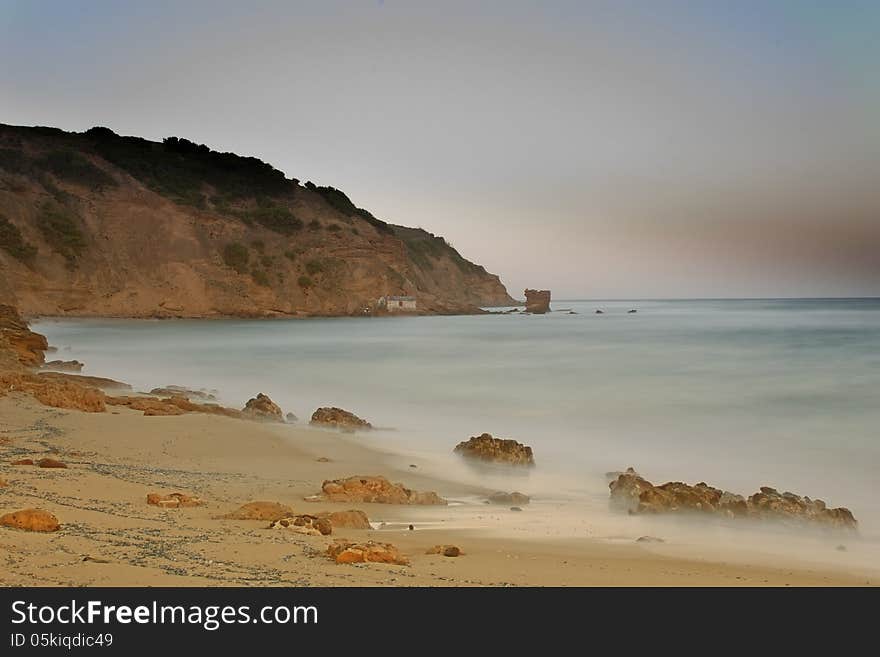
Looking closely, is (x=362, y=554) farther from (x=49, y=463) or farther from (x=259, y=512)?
(x=49, y=463)

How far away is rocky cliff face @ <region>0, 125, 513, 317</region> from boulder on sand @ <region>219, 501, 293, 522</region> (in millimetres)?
48648

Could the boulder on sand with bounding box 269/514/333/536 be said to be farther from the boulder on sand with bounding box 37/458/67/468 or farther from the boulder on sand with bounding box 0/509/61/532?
the boulder on sand with bounding box 37/458/67/468

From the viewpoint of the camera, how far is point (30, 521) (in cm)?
437

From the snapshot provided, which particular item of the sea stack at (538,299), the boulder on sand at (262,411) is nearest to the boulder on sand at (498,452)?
the boulder on sand at (262,411)

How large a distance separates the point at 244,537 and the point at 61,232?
185ft

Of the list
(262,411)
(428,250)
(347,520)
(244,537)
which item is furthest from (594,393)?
(428,250)

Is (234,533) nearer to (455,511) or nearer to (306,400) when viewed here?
(455,511)

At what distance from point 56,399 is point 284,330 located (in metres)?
37.7

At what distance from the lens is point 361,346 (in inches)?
1447

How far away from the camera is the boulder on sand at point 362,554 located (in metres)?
4.32

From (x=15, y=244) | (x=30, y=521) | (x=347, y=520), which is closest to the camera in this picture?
(x=30, y=521)

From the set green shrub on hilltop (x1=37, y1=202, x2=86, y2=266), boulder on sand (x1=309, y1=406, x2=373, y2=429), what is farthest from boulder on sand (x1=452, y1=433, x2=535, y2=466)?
green shrub on hilltop (x1=37, y1=202, x2=86, y2=266)

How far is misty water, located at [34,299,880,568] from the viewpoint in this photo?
34.7 ft

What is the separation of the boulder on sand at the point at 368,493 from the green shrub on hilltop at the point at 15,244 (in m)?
51.6
